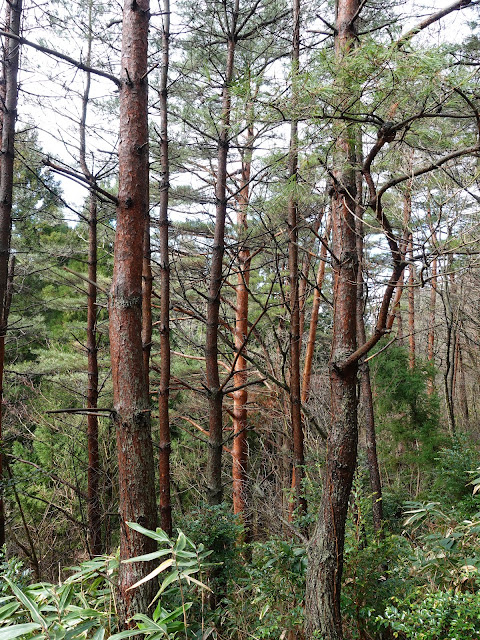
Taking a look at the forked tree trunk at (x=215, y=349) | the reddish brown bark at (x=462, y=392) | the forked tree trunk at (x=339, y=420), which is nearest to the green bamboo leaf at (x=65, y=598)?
the forked tree trunk at (x=339, y=420)

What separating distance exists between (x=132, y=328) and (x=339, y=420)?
1241 mm

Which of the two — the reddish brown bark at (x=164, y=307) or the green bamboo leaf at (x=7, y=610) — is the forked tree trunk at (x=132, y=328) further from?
the reddish brown bark at (x=164, y=307)

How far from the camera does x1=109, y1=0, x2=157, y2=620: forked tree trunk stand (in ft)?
7.10

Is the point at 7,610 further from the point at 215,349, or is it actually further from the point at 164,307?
the point at 164,307

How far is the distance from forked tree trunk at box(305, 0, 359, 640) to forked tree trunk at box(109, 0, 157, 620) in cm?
87

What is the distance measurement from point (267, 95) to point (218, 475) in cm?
346

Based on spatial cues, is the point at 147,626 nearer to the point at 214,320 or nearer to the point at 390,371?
the point at 214,320

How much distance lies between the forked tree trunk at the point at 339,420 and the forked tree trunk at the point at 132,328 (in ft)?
2.86

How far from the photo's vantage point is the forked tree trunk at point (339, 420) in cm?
229

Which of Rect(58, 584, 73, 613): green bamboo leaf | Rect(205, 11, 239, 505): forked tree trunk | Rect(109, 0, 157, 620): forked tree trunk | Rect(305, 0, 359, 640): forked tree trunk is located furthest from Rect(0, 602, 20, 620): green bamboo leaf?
Rect(205, 11, 239, 505): forked tree trunk

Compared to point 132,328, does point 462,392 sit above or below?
below

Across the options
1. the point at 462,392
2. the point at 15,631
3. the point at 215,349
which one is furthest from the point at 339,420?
the point at 462,392

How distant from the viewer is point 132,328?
7.64 feet

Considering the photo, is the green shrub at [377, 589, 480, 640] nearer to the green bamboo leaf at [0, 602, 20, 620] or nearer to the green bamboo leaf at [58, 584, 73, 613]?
the green bamboo leaf at [58, 584, 73, 613]
